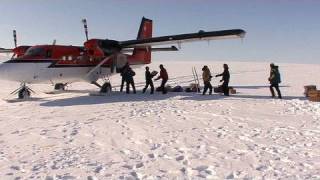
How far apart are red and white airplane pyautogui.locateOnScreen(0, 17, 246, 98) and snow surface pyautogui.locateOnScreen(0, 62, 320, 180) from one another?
136 inches

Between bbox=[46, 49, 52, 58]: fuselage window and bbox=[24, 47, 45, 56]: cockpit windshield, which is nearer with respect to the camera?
bbox=[24, 47, 45, 56]: cockpit windshield

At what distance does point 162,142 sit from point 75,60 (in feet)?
41.3

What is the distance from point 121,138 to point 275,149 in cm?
367

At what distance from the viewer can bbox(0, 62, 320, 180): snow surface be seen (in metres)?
6.55

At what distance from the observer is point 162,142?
28.2 feet

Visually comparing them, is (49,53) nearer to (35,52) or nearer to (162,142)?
(35,52)

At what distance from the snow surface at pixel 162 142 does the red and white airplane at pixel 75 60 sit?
3462 mm

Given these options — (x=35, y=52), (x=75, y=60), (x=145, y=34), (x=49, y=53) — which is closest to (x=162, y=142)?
(x=35, y=52)

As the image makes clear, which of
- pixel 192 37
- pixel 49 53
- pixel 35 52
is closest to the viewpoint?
pixel 35 52

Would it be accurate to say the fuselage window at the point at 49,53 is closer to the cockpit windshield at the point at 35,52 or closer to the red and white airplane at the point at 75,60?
the red and white airplane at the point at 75,60

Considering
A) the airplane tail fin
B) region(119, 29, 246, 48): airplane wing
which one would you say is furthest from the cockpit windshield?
the airplane tail fin

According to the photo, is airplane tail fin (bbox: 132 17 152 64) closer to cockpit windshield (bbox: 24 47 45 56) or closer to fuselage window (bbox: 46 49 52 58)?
fuselage window (bbox: 46 49 52 58)

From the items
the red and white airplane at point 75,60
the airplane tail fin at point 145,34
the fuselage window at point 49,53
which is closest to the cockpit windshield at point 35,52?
the red and white airplane at point 75,60

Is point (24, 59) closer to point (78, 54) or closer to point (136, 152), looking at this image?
point (78, 54)
